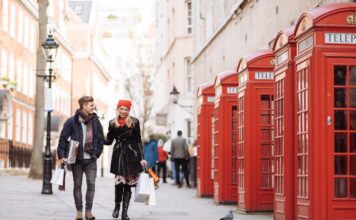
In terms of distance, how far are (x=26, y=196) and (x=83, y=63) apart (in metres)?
62.1

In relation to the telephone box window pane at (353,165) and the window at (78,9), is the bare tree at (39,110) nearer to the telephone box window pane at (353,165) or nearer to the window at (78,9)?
the telephone box window pane at (353,165)

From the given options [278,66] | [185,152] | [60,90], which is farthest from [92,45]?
[278,66]

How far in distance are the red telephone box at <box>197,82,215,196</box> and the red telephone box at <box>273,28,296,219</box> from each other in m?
8.12

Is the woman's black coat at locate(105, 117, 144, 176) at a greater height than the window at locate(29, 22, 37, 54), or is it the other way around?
the window at locate(29, 22, 37, 54)

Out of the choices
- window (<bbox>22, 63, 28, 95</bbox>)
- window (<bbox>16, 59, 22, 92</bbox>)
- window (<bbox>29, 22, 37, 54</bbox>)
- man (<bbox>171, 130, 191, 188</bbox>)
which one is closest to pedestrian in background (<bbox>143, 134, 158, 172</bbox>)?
man (<bbox>171, 130, 191, 188</bbox>)

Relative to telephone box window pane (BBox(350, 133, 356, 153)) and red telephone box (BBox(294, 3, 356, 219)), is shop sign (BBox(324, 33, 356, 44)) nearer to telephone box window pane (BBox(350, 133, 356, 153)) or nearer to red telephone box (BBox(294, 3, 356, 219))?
red telephone box (BBox(294, 3, 356, 219))

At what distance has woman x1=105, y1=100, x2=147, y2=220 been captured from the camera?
42.0ft

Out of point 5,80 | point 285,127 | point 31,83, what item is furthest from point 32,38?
point 285,127

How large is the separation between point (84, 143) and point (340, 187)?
3959 mm

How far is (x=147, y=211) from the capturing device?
15.8m

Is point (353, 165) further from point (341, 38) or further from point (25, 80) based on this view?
point (25, 80)

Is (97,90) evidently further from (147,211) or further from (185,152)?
(147,211)

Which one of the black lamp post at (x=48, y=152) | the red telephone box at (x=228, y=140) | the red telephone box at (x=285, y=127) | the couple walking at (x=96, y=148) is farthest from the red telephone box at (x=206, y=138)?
the red telephone box at (x=285, y=127)

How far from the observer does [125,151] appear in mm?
12836
